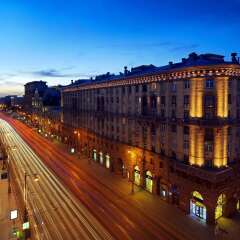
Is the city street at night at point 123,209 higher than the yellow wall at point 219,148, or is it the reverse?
the yellow wall at point 219,148

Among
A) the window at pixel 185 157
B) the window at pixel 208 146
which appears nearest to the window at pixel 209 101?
the window at pixel 208 146

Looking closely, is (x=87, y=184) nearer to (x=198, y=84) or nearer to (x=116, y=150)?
(x=116, y=150)

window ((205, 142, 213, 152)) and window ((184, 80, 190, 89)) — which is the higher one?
window ((184, 80, 190, 89))

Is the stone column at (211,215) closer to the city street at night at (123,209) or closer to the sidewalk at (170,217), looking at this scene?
the sidewalk at (170,217)

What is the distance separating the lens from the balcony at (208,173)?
40844mm

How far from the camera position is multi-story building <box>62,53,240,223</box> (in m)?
43.4

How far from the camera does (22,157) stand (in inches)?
3450

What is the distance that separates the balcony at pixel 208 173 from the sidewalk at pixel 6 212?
90.8ft

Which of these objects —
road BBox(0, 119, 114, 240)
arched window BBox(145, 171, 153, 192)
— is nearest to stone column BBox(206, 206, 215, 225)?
arched window BBox(145, 171, 153, 192)

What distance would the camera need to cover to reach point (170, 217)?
145 ft

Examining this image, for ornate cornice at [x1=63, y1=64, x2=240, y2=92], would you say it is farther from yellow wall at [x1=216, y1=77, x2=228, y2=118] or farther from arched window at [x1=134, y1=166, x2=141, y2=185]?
arched window at [x1=134, y1=166, x2=141, y2=185]

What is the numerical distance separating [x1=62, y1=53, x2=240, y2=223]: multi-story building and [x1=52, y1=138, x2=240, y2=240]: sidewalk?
1.56 m

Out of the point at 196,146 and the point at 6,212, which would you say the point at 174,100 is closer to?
the point at 196,146

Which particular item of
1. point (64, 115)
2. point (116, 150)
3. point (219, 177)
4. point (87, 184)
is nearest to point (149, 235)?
point (219, 177)
